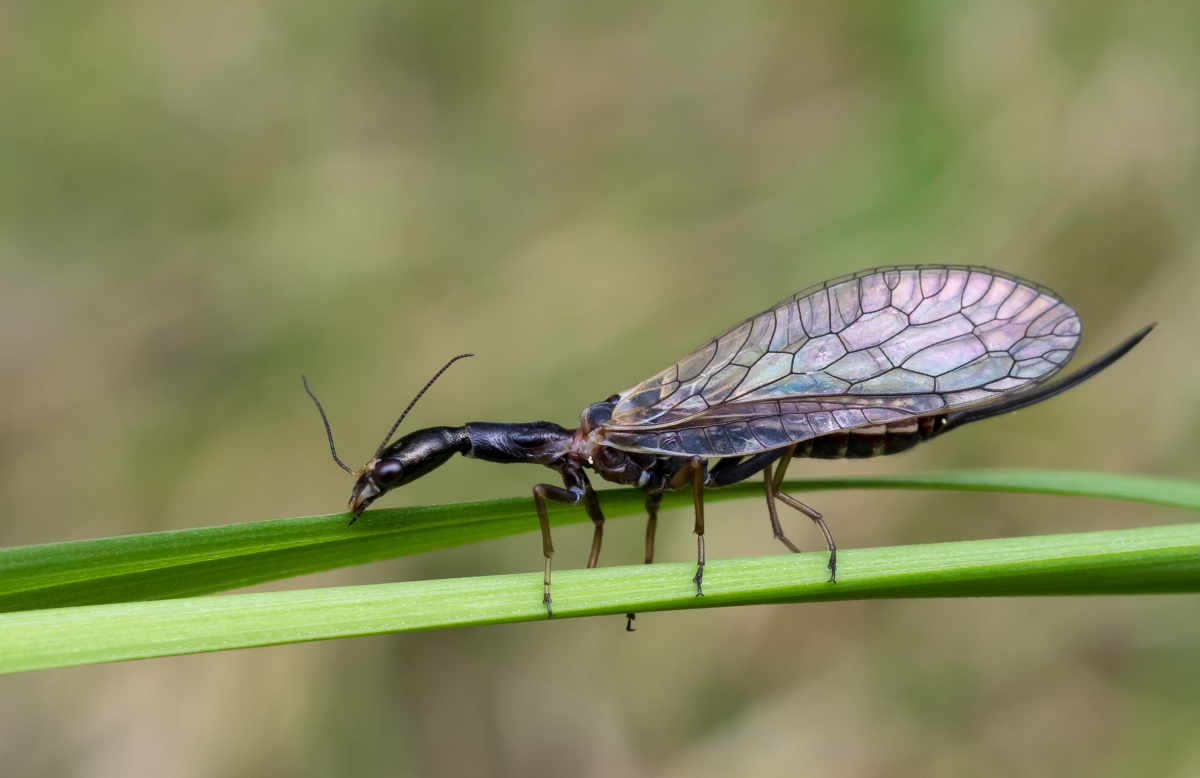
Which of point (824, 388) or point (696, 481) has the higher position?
point (824, 388)

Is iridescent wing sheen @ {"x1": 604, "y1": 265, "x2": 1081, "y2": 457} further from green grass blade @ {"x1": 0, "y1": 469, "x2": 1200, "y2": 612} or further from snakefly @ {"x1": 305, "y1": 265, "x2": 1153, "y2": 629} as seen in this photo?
green grass blade @ {"x1": 0, "y1": 469, "x2": 1200, "y2": 612}

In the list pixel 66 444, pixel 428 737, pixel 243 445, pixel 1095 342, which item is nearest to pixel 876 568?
pixel 428 737

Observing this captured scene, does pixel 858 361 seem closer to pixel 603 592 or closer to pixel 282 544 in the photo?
pixel 603 592

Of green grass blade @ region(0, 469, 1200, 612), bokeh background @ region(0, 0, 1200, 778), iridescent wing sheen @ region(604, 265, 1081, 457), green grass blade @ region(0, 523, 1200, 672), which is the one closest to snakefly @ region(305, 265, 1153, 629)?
iridescent wing sheen @ region(604, 265, 1081, 457)

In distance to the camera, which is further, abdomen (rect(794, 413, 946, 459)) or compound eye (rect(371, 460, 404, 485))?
abdomen (rect(794, 413, 946, 459))

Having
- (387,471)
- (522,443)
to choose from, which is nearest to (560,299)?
(522,443)

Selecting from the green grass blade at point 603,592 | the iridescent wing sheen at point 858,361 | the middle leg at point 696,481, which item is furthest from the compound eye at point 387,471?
the middle leg at point 696,481

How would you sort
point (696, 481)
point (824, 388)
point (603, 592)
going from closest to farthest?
point (603, 592), point (696, 481), point (824, 388)
